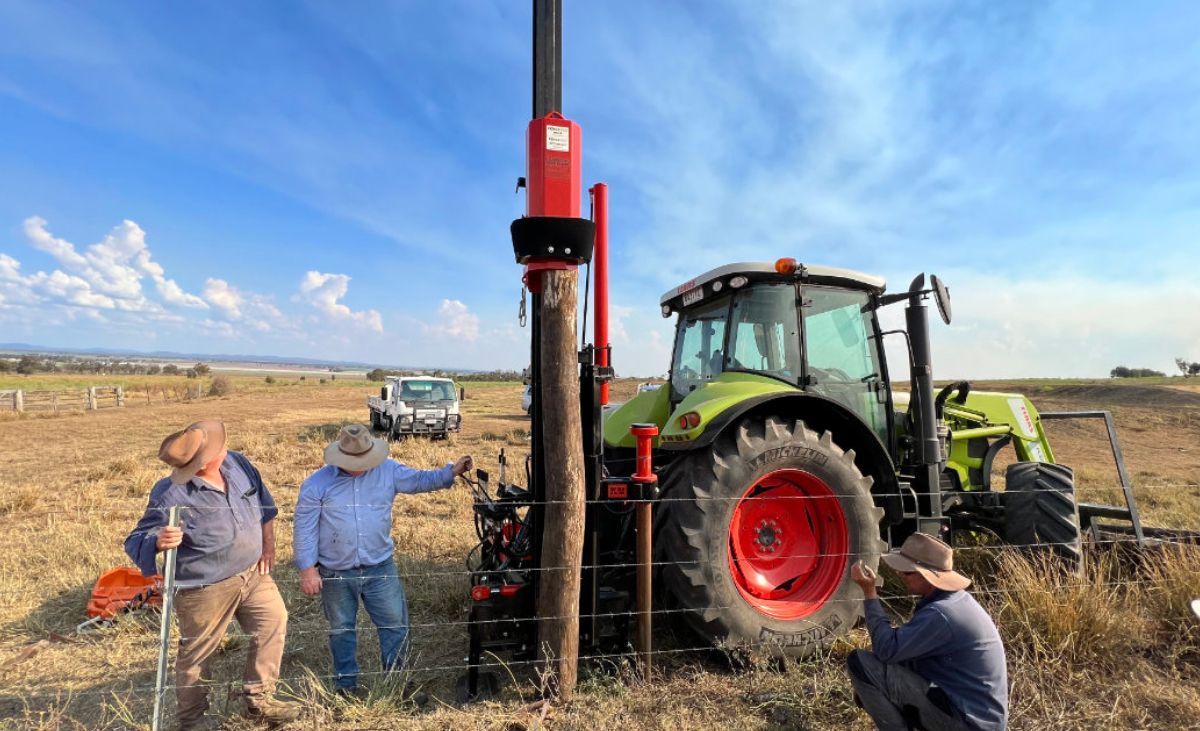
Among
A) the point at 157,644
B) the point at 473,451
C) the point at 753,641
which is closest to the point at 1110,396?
the point at 473,451

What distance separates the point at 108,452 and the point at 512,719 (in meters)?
14.0

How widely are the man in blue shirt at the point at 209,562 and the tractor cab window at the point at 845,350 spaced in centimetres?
355

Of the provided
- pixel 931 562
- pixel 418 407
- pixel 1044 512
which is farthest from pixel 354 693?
pixel 418 407

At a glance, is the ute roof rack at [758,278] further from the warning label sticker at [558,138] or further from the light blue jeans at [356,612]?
the light blue jeans at [356,612]

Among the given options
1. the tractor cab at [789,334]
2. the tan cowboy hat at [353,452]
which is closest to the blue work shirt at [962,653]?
the tractor cab at [789,334]

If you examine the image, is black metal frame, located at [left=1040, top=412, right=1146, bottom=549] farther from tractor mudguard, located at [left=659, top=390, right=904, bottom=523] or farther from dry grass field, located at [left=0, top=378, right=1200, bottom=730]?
tractor mudguard, located at [left=659, top=390, right=904, bottom=523]

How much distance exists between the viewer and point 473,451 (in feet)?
46.4

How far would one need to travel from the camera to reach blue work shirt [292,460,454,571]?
3.39 m

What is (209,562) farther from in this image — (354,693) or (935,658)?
(935,658)

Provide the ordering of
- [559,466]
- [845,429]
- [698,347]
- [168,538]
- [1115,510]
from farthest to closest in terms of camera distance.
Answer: [1115,510]
[698,347]
[845,429]
[559,466]
[168,538]

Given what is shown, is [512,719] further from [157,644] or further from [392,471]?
[157,644]

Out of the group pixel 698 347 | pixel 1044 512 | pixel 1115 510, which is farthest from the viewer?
pixel 1115 510

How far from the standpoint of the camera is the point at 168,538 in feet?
9.28

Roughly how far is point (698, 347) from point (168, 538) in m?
3.54
